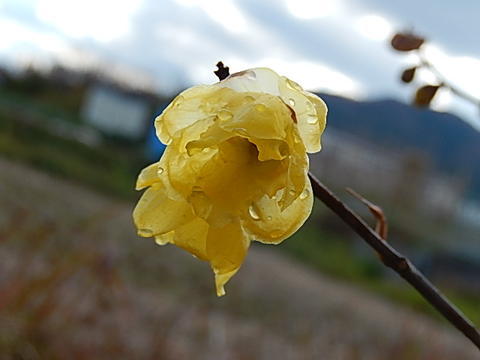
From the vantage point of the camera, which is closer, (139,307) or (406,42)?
(406,42)

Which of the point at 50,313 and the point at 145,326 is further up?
the point at 50,313

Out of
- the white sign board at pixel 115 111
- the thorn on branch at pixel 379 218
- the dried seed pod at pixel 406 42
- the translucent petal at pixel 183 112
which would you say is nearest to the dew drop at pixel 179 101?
the translucent petal at pixel 183 112

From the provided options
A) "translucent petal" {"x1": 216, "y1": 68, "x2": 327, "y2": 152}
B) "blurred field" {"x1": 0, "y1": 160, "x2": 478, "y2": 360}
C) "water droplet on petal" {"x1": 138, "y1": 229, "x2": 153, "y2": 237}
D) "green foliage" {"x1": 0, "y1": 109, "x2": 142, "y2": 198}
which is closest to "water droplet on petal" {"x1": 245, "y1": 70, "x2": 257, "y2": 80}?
"translucent petal" {"x1": 216, "y1": 68, "x2": 327, "y2": 152}

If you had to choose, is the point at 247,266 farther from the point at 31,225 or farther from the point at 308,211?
the point at 308,211

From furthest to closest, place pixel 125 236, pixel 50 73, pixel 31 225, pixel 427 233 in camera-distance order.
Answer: pixel 50 73 < pixel 427 233 < pixel 125 236 < pixel 31 225

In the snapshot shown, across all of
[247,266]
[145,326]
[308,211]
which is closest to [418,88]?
[308,211]

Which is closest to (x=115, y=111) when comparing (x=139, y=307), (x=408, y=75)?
(x=139, y=307)

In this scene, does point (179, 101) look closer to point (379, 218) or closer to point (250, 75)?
point (250, 75)

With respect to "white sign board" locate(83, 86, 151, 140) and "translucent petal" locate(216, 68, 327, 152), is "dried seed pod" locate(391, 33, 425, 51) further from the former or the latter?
"white sign board" locate(83, 86, 151, 140)
